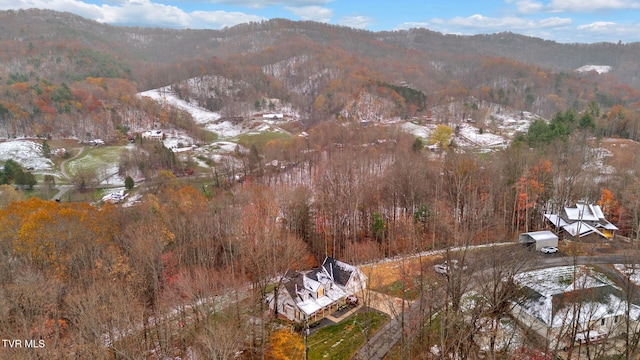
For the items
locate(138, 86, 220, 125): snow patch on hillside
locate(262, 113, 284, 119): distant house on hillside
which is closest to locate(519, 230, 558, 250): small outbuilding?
locate(262, 113, 284, 119): distant house on hillside

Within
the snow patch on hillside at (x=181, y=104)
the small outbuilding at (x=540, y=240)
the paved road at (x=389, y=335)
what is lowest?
the paved road at (x=389, y=335)

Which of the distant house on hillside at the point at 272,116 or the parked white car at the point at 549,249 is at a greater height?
the distant house on hillside at the point at 272,116

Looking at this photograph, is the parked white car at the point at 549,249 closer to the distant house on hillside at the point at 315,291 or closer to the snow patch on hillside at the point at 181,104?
the distant house on hillside at the point at 315,291

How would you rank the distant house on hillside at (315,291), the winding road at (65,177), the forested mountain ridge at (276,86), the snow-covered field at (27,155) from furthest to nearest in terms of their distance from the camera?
the forested mountain ridge at (276,86) → the snow-covered field at (27,155) → the winding road at (65,177) → the distant house on hillside at (315,291)

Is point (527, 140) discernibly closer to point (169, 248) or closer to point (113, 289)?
point (169, 248)

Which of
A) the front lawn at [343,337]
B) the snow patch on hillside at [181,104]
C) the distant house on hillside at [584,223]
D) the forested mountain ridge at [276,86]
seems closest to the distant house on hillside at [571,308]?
the front lawn at [343,337]

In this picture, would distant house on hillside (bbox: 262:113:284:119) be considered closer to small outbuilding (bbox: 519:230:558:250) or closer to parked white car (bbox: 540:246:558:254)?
small outbuilding (bbox: 519:230:558:250)

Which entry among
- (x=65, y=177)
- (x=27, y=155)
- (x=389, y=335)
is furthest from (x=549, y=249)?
Result: (x=27, y=155)

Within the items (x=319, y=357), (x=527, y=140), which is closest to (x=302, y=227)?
(x=319, y=357)
